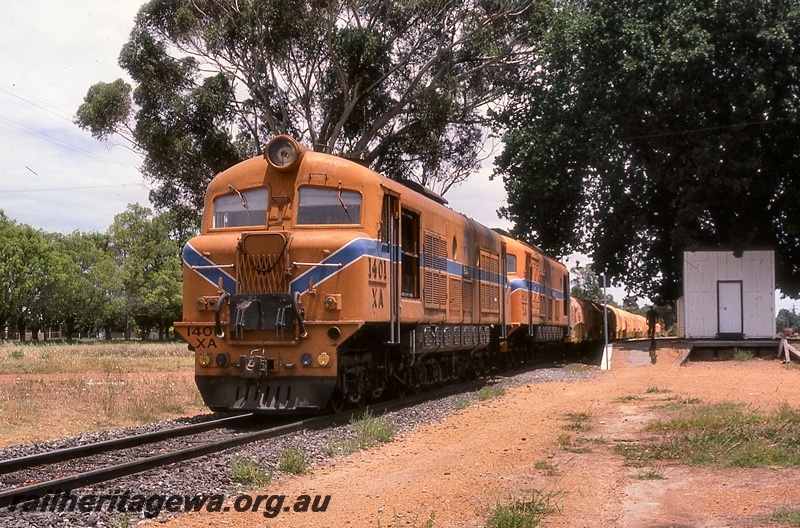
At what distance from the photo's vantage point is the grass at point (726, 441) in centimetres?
925

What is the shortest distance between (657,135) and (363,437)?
2452 cm

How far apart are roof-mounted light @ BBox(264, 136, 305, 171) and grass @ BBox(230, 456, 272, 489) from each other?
5.54 m

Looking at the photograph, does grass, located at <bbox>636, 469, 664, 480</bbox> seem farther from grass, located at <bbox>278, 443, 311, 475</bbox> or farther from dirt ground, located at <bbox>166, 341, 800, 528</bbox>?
grass, located at <bbox>278, 443, 311, 475</bbox>

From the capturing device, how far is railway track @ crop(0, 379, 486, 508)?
7.60 meters

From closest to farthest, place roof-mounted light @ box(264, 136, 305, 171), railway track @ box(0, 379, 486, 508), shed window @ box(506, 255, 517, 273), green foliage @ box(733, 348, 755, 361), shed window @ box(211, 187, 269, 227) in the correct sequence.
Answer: railway track @ box(0, 379, 486, 508) < roof-mounted light @ box(264, 136, 305, 171) < shed window @ box(211, 187, 269, 227) < shed window @ box(506, 255, 517, 273) < green foliage @ box(733, 348, 755, 361)

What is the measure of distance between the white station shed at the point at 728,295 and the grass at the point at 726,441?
60.1 ft

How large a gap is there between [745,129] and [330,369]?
944 inches

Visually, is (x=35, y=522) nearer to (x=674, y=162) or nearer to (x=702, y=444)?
(x=702, y=444)

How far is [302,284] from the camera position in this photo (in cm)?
1223

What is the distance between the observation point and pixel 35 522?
6.53m

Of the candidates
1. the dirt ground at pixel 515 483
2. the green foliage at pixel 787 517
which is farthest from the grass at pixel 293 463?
the green foliage at pixel 787 517

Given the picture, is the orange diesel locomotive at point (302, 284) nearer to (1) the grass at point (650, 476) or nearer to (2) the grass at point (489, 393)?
(2) the grass at point (489, 393)

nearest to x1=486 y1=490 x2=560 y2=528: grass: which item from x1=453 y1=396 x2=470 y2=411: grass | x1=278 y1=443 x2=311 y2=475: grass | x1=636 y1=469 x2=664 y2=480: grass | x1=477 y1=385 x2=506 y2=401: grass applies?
x1=636 y1=469 x2=664 y2=480: grass

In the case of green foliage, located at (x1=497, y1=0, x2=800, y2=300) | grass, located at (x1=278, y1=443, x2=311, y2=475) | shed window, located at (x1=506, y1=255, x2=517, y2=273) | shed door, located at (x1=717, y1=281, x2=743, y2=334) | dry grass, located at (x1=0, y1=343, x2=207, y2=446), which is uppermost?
green foliage, located at (x1=497, y1=0, x2=800, y2=300)
